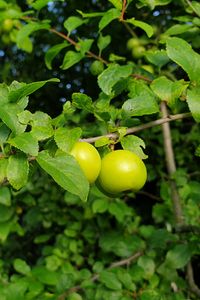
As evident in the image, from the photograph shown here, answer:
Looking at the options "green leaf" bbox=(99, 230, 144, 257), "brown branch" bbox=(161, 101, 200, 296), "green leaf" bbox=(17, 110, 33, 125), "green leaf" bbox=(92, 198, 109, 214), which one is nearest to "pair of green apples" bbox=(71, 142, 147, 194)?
"green leaf" bbox=(17, 110, 33, 125)

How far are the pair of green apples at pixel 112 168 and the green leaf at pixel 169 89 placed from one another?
169 millimetres

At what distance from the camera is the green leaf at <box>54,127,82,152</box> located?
0.86 m

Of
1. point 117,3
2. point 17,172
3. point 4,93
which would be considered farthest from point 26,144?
point 117,3

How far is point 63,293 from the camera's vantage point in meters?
1.66

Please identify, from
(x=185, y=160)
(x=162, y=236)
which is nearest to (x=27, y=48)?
(x=185, y=160)

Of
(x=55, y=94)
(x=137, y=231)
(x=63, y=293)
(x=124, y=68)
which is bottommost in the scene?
(x=55, y=94)

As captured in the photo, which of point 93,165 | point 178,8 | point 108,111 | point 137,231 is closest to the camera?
point 93,165

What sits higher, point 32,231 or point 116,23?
point 116,23

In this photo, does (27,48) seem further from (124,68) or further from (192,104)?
(192,104)

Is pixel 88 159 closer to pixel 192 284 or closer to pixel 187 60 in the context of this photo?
pixel 187 60

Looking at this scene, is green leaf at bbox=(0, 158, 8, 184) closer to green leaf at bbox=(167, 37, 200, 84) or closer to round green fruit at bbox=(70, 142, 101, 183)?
round green fruit at bbox=(70, 142, 101, 183)

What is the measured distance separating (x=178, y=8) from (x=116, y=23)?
479mm

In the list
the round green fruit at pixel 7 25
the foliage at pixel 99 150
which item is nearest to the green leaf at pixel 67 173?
the foliage at pixel 99 150

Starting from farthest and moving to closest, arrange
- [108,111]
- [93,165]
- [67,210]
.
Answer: [67,210] → [108,111] → [93,165]
